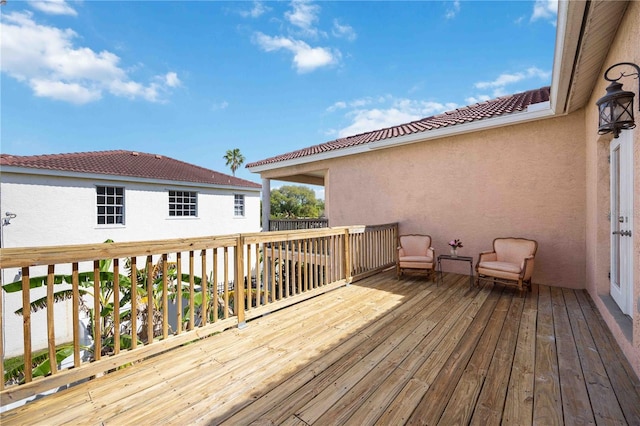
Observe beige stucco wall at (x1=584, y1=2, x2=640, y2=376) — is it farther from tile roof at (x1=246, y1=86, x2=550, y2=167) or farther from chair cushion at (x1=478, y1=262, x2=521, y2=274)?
tile roof at (x1=246, y1=86, x2=550, y2=167)

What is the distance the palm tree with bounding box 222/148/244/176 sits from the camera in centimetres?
3425

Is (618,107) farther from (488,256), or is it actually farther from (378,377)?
(378,377)

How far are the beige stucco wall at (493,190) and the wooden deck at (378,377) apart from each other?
1.77m

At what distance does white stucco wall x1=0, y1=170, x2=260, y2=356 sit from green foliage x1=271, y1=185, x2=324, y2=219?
11.2 m

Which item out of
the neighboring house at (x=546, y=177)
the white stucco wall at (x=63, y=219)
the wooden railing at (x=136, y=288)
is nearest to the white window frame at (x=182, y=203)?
the white stucco wall at (x=63, y=219)

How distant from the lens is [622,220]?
292 centimetres

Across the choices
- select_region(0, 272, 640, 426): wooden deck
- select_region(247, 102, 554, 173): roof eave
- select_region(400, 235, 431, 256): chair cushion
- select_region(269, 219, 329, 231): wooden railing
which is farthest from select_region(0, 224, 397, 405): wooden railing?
select_region(269, 219, 329, 231): wooden railing

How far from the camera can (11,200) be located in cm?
821

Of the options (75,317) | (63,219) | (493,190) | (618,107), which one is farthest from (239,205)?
(618,107)

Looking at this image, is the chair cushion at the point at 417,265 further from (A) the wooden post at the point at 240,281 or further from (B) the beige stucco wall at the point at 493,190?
(A) the wooden post at the point at 240,281

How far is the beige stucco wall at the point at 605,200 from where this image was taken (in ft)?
7.03

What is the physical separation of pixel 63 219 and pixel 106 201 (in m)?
1.43

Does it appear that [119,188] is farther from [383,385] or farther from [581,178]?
[581,178]

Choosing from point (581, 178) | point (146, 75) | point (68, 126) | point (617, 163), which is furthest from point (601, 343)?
point (68, 126)
